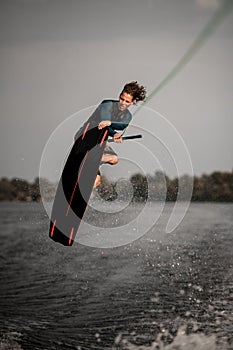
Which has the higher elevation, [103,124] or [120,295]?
[103,124]

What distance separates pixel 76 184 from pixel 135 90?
1524 mm

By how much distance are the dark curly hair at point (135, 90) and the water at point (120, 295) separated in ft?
35.5

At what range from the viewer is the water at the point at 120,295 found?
54.6 ft

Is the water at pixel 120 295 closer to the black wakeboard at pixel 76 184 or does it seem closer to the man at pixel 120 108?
the black wakeboard at pixel 76 184

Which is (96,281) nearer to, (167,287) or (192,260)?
(167,287)

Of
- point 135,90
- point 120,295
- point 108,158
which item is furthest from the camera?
point 120,295

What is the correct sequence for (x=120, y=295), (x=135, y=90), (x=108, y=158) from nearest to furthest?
(x=135, y=90) < (x=108, y=158) < (x=120, y=295)

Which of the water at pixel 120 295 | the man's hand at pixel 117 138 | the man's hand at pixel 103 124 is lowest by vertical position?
the water at pixel 120 295

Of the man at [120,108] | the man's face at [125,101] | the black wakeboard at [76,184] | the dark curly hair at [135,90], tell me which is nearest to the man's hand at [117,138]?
the man at [120,108]

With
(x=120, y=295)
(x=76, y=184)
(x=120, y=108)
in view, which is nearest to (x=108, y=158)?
(x=76, y=184)

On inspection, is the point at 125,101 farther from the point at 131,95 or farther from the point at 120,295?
the point at 120,295

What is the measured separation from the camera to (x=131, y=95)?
21.3 ft

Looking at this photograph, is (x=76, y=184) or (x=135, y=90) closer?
(x=135, y=90)

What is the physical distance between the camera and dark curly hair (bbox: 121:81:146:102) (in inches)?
255
